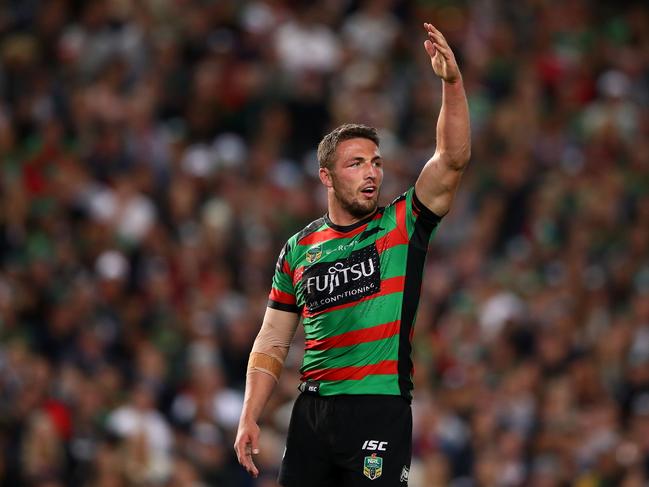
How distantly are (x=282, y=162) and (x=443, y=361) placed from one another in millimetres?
3422

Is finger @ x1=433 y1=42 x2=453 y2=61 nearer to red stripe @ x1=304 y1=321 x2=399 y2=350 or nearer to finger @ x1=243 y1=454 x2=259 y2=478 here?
red stripe @ x1=304 y1=321 x2=399 y2=350

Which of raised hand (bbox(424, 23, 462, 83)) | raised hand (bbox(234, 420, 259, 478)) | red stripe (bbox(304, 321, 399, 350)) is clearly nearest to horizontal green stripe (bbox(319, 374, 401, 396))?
red stripe (bbox(304, 321, 399, 350))

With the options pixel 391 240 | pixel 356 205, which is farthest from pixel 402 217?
pixel 356 205

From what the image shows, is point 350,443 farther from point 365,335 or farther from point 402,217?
point 402,217

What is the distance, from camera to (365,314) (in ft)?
19.5

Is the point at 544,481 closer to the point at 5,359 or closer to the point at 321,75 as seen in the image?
the point at 5,359

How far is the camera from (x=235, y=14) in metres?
16.6

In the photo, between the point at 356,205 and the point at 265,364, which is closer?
the point at 356,205

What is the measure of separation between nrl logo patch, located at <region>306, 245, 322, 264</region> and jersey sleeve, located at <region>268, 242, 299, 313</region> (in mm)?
147

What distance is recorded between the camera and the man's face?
237 inches

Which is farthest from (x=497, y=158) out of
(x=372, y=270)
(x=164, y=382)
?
(x=372, y=270)

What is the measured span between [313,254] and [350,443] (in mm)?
938

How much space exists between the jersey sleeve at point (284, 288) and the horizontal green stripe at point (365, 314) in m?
0.36

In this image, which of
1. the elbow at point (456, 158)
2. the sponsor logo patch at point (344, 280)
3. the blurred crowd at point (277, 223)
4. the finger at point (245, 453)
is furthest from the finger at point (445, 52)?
the blurred crowd at point (277, 223)
